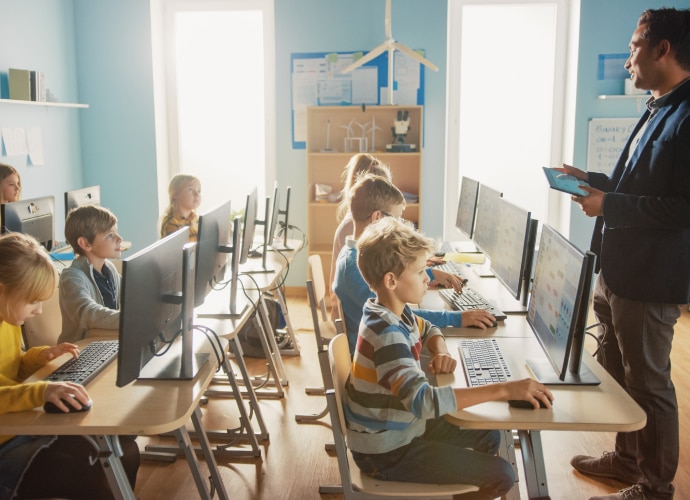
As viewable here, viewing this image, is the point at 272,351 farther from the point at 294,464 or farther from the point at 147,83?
the point at 147,83

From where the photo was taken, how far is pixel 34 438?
192 cm

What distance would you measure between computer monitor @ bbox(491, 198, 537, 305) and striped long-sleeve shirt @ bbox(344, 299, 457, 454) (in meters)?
0.94

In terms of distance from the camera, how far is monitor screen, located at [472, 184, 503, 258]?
328cm

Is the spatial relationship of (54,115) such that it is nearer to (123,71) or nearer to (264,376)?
(123,71)

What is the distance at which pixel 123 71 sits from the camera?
226 inches

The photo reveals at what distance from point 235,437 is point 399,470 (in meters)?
1.44

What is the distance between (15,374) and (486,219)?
2243mm

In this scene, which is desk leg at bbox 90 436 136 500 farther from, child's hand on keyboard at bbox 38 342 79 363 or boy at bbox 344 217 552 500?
boy at bbox 344 217 552 500

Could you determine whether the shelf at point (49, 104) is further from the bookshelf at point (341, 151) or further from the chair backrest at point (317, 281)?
the chair backrest at point (317, 281)

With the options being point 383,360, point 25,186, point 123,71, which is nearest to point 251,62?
point 123,71

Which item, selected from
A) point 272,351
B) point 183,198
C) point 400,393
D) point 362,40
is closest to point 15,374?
point 400,393

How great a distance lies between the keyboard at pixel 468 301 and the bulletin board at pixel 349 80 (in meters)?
2.98

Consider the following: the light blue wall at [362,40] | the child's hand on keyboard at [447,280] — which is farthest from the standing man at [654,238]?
the light blue wall at [362,40]

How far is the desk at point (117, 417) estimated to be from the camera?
1.67 meters
